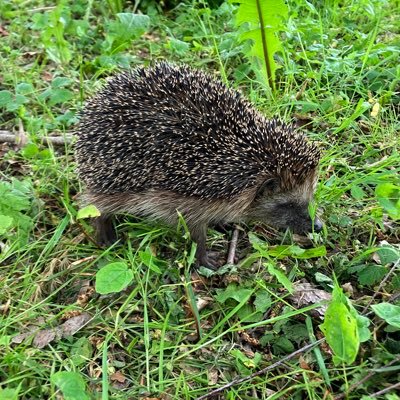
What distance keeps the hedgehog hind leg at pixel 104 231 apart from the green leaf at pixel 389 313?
1.81m

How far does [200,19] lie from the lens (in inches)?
224

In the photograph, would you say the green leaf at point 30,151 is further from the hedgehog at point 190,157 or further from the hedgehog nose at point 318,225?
the hedgehog nose at point 318,225

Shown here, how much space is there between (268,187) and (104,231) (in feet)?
3.76

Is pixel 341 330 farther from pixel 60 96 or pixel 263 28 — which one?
pixel 60 96

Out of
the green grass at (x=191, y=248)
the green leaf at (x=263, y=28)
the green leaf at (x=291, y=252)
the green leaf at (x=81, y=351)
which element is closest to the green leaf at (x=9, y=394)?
the green grass at (x=191, y=248)

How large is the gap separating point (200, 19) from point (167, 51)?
47 cm

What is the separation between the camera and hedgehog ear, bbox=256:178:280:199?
143 inches

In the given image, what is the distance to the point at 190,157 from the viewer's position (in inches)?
138

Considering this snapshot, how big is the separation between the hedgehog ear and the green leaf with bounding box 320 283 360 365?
110cm

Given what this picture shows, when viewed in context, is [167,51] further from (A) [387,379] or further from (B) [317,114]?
(A) [387,379]

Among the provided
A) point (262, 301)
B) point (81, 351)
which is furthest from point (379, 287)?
point (81, 351)

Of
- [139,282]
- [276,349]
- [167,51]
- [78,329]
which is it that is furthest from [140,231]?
[167,51]

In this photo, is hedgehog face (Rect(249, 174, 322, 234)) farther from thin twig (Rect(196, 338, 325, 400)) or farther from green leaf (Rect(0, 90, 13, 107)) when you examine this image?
green leaf (Rect(0, 90, 13, 107))

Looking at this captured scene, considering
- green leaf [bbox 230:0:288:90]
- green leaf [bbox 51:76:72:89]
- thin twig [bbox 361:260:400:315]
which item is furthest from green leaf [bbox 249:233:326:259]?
green leaf [bbox 51:76:72:89]
